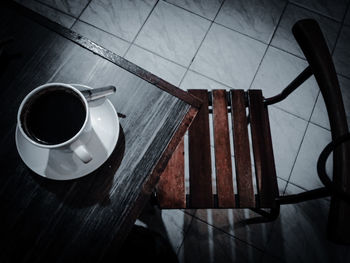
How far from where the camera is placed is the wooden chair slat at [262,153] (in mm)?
1111

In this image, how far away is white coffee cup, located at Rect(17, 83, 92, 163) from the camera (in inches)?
23.2

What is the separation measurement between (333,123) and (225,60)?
1391 millimetres

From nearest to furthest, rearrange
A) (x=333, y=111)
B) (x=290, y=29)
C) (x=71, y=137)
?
1. (x=71, y=137)
2. (x=333, y=111)
3. (x=290, y=29)

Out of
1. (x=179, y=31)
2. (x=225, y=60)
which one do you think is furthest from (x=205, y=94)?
(x=179, y=31)

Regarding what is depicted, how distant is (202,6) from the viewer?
222cm

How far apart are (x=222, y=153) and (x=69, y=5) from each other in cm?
197

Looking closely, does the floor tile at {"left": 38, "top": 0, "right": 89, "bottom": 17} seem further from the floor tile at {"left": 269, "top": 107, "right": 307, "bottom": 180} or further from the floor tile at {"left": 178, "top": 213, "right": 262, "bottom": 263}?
the floor tile at {"left": 178, "top": 213, "right": 262, "bottom": 263}

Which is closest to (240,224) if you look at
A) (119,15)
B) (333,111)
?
(333,111)

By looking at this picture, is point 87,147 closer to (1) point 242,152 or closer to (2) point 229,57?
(1) point 242,152

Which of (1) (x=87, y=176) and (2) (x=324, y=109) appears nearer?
(1) (x=87, y=176)

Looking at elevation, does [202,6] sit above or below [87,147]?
above

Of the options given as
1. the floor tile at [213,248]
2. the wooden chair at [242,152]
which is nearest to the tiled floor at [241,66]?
the floor tile at [213,248]

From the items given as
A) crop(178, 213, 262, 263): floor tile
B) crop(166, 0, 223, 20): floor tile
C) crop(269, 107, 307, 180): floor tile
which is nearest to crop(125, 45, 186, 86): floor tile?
crop(166, 0, 223, 20): floor tile

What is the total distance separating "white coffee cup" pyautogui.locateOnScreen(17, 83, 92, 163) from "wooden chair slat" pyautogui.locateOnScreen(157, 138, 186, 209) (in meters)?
0.50
